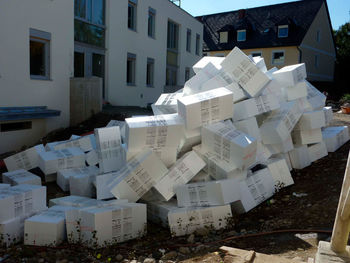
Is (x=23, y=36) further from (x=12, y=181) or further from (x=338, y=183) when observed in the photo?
(x=338, y=183)

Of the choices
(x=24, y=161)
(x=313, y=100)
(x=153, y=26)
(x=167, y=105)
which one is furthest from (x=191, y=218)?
(x=153, y=26)

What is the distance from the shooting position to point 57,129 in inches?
384

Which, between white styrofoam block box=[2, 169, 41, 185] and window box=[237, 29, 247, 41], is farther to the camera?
window box=[237, 29, 247, 41]

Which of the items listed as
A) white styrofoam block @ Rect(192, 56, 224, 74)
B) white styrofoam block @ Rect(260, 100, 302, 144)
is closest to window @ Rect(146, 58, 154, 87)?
white styrofoam block @ Rect(192, 56, 224, 74)

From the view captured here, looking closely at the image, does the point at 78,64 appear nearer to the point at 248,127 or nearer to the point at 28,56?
the point at 28,56

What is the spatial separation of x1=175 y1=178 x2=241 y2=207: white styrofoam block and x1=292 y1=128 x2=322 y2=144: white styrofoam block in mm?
2491

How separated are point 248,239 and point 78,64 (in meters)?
9.71

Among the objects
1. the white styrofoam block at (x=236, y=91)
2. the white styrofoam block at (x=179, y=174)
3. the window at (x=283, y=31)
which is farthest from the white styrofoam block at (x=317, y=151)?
the window at (x=283, y=31)

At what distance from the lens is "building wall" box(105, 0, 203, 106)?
13.0 meters

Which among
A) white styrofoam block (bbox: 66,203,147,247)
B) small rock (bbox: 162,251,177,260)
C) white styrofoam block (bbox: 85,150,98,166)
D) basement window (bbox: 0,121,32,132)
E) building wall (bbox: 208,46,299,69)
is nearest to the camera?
small rock (bbox: 162,251,177,260)

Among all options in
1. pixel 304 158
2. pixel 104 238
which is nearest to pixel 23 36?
pixel 104 238

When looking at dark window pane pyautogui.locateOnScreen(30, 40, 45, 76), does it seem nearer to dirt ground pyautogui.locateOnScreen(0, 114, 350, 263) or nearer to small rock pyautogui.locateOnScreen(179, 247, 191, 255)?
dirt ground pyautogui.locateOnScreen(0, 114, 350, 263)

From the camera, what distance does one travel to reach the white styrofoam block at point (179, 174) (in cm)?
443

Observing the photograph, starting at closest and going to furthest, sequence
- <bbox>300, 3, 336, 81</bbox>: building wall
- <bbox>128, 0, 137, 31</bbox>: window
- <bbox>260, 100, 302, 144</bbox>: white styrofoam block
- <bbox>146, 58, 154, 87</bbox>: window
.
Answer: <bbox>260, 100, 302, 144</bbox>: white styrofoam block → <bbox>128, 0, 137, 31</bbox>: window → <bbox>146, 58, 154, 87</bbox>: window → <bbox>300, 3, 336, 81</bbox>: building wall
